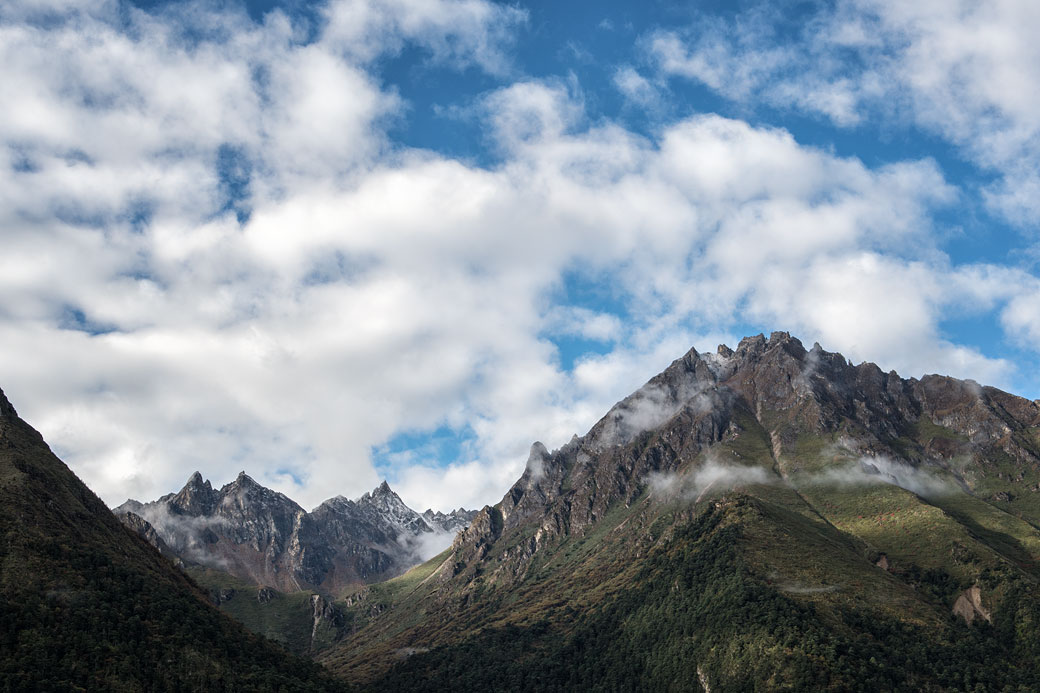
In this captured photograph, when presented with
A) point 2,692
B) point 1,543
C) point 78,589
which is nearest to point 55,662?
point 2,692

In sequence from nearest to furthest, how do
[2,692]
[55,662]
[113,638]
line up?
[2,692] < [55,662] < [113,638]

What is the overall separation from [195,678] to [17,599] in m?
51.5

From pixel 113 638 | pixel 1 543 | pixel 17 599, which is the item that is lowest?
pixel 113 638

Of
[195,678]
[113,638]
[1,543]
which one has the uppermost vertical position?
[1,543]

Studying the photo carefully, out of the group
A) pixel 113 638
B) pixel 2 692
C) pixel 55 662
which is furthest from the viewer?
pixel 113 638

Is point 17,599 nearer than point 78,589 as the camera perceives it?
Yes

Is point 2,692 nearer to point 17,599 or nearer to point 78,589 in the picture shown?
point 17,599

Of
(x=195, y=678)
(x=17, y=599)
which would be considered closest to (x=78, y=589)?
(x=17, y=599)

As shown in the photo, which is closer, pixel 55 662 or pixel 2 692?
pixel 2 692

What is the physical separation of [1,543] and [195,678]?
2714 inches

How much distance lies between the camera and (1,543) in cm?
19875

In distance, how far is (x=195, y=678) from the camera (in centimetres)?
19675

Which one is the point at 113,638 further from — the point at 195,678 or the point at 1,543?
the point at 1,543

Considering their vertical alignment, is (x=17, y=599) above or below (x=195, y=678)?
above
